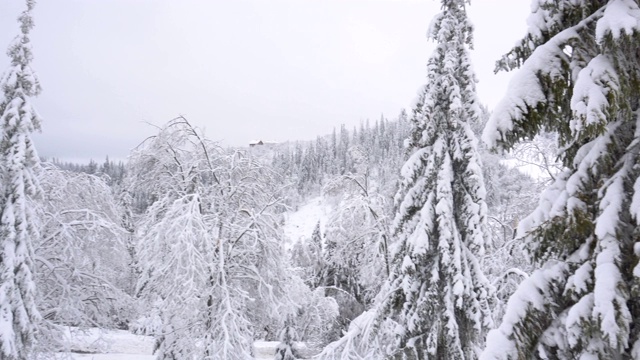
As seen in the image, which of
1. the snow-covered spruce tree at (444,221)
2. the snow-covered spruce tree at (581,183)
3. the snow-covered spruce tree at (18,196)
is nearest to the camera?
the snow-covered spruce tree at (581,183)

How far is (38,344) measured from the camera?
12312 mm

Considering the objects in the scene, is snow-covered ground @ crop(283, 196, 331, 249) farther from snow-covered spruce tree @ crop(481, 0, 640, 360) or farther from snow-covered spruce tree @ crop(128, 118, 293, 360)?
snow-covered spruce tree @ crop(481, 0, 640, 360)

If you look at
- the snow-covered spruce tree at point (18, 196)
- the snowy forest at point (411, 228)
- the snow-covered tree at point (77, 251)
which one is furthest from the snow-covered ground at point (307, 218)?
the snow-covered spruce tree at point (18, 196)

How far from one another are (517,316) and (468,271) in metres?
6.32

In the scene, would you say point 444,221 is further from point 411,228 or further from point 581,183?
point 581,183

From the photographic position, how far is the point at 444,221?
940 centimetres

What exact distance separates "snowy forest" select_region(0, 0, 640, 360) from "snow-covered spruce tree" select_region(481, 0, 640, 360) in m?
0.01

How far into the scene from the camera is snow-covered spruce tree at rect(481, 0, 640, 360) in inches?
117

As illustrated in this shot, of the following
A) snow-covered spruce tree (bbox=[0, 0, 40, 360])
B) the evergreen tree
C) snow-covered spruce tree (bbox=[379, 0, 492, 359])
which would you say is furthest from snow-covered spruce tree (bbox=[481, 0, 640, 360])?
the evergreen tree

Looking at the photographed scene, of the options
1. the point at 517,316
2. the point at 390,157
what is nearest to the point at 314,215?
the point at 390,157

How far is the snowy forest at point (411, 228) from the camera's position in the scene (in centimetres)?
319

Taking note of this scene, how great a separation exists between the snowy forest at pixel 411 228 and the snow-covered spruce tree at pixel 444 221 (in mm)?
43

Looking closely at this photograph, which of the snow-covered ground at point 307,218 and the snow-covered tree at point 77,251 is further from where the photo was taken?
the snow-covered ground at point 307,218

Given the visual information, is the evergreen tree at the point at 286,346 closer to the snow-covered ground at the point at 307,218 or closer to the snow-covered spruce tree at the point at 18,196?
the snow-covered spruce tree at the point at 18,196
